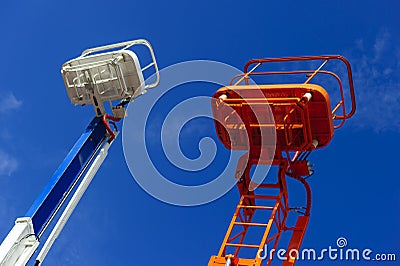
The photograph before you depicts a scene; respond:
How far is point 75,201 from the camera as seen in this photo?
672 inches

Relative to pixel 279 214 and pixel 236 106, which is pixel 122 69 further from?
pixel 279 214

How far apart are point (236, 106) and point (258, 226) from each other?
3511mm

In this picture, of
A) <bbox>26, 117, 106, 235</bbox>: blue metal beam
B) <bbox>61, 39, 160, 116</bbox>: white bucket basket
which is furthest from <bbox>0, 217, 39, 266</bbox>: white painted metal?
<bbox>61, 39, 160, 116</bbox>: white bucket basket

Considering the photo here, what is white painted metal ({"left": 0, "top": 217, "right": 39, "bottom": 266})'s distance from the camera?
1487 cm

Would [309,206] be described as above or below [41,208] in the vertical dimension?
above

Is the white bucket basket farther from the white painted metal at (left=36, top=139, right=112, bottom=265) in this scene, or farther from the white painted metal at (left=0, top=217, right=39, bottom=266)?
the white painted metal at (left=0, top=217, right=39, bottom=266)

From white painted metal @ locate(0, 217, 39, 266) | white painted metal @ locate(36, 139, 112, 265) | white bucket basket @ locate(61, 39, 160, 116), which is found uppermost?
white bucket basket @ locate(61, 39, 160, 116)

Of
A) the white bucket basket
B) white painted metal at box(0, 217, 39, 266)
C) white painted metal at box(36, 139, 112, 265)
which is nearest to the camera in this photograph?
white painted metal at box(0, 217, 39, 266)

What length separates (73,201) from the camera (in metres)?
17.0

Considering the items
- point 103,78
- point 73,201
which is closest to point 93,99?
point 103,78

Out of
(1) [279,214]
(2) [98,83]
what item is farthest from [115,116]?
(1) [279,214]

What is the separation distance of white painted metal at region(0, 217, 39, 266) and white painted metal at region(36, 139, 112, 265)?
0.28 meters

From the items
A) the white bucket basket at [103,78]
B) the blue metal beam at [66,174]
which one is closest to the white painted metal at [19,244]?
the blue metal beam at [66,174]

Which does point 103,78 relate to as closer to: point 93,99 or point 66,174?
point 93,99
